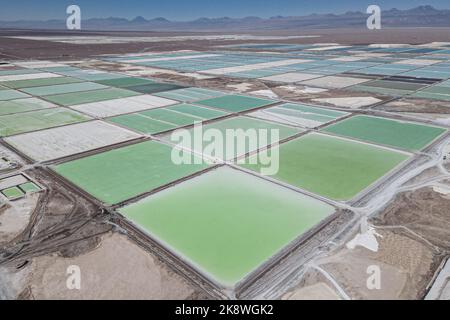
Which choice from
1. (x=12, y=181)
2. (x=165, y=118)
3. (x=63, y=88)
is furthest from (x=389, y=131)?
(x=63, y=88)

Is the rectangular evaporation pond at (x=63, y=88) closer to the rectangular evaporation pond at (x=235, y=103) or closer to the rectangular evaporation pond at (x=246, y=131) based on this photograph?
the rectangular evaporation pond at (x=235, y=103)

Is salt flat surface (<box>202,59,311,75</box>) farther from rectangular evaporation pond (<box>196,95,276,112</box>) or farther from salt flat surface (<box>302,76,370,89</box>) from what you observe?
rectangular evaporation pond (<box>196,95,276,112</box>)

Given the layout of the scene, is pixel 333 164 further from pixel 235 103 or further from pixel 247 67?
pixel 247 67

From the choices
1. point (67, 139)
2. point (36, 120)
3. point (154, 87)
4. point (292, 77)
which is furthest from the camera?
point (292, 77)

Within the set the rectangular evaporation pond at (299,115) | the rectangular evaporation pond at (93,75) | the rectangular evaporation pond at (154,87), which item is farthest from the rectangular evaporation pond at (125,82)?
the rectangular evaporation pond at (299,115)

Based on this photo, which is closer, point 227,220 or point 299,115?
point 227,220
